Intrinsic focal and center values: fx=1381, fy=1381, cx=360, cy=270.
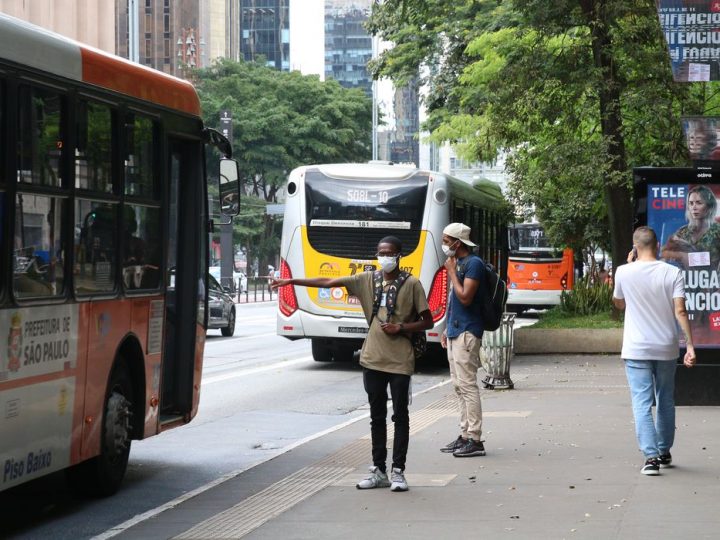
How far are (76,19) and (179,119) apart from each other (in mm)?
48735

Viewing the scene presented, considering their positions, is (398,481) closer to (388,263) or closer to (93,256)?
(388,263)

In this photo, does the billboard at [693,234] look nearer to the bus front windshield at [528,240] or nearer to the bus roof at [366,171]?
the bus roof at [366,171]

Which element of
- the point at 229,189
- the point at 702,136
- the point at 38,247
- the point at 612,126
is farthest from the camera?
the point at 612,126

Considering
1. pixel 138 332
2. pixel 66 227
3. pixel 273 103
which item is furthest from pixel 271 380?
pixel 273 103

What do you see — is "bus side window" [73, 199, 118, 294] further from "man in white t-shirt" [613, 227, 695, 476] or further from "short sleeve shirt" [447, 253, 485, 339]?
"man in white t-shirt" [613, 227, 695, 476]

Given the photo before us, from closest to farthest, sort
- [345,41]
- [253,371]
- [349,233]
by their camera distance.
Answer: [253,371]
[349,233]
[345,41]

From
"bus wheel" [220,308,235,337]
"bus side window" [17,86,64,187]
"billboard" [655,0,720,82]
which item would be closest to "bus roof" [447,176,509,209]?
"bus wheel" [220,308,235,337]

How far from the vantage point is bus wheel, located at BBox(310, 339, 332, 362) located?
2303 cm

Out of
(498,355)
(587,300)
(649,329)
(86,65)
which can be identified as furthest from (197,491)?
(587,300)

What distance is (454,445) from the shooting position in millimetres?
11359

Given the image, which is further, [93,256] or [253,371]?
[253,371]

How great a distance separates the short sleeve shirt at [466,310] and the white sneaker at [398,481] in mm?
1948

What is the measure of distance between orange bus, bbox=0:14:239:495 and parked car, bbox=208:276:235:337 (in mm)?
19442

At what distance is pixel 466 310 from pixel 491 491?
206cm
